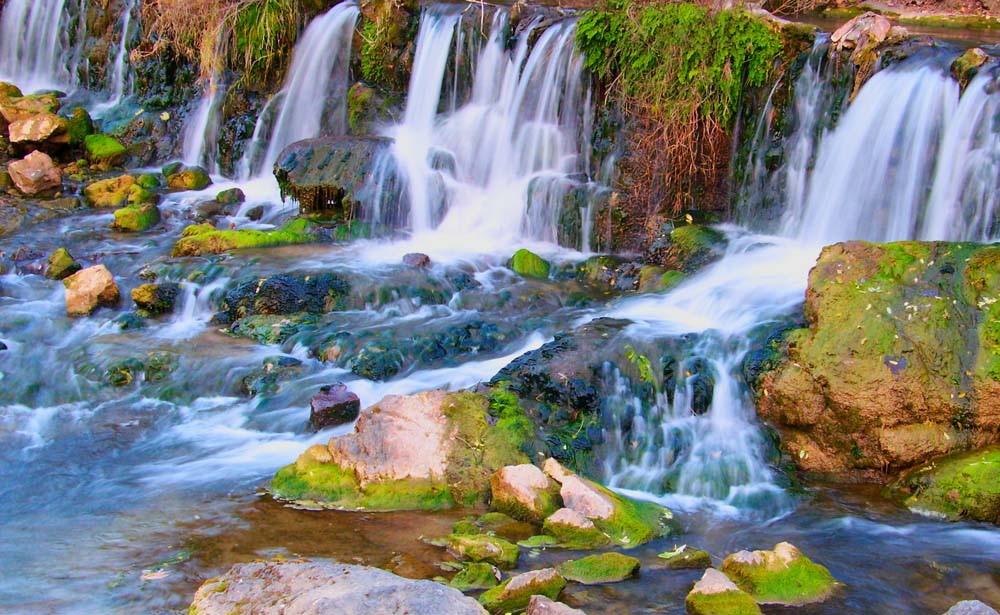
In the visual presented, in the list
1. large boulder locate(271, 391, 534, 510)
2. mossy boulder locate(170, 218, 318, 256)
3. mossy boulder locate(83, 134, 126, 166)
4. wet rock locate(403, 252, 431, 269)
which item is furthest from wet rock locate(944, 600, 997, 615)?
mossy boulder locate(83, 134, 126, 166)

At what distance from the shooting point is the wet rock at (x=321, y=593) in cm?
370

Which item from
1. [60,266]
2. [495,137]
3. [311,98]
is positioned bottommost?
[60,266]

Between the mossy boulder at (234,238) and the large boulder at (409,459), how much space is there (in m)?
4.77

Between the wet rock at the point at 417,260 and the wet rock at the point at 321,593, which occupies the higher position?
the wet rock at the point at 417,260

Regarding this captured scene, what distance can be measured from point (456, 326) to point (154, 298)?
284cm

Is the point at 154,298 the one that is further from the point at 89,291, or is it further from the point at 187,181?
the point at 187,181

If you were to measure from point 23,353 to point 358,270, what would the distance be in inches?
118

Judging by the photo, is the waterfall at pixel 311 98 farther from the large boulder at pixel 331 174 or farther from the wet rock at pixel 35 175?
the wet rock at pixel 35 175

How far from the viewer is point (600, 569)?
4.87 meters

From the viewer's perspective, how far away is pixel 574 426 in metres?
6.67

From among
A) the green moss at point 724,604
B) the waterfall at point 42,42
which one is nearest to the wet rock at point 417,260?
the green moss at point 724,604

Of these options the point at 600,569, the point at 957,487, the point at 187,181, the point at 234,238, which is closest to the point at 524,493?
the point at 600,569

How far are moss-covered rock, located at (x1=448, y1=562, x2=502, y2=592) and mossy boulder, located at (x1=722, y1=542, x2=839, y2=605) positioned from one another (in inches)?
44.4

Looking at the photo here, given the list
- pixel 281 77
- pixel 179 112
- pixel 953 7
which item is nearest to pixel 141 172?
pixel 179 112
